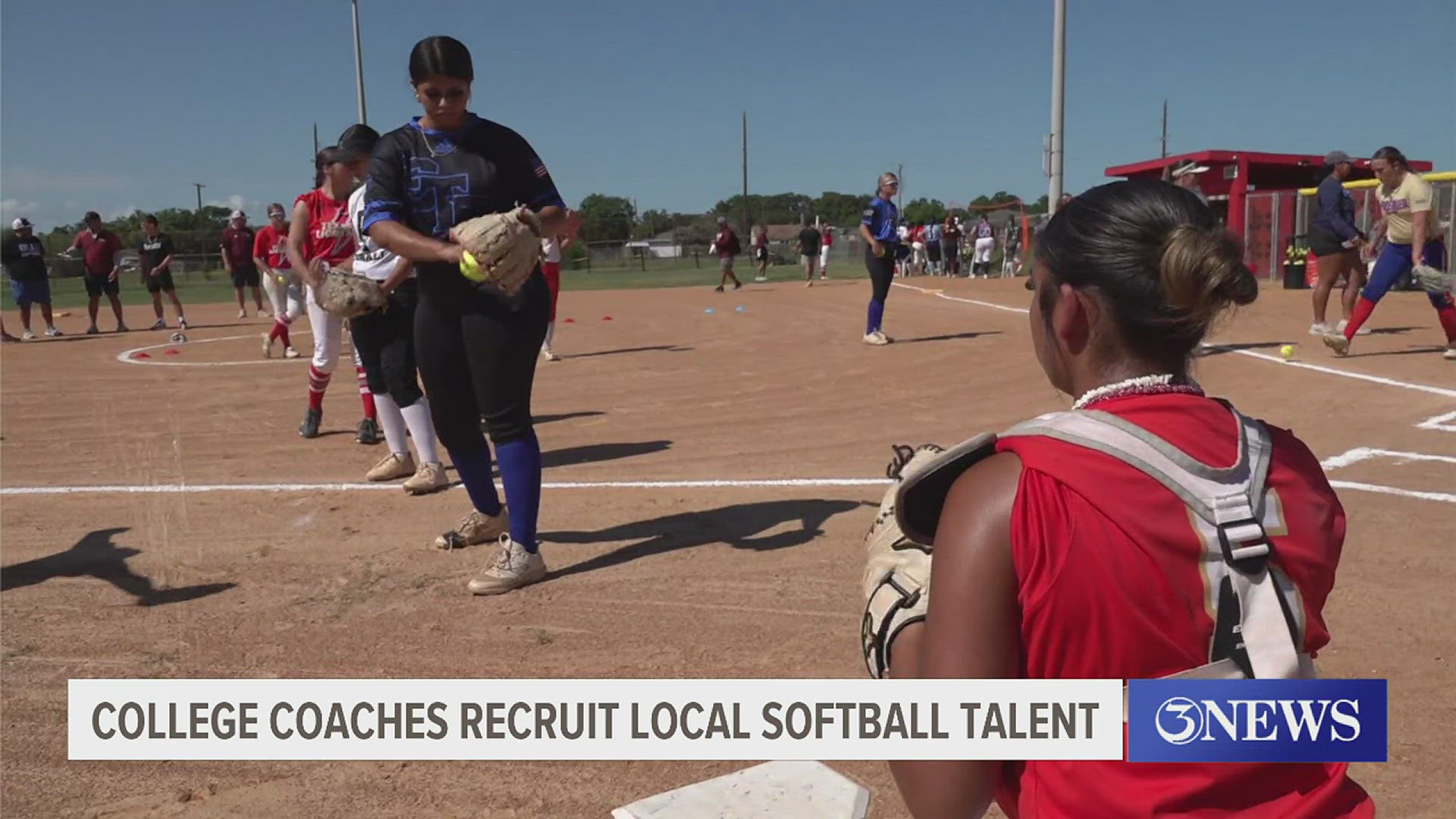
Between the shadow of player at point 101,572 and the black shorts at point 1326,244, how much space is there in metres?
10.9

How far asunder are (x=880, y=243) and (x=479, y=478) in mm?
8350

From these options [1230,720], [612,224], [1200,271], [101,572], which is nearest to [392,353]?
[101,572]

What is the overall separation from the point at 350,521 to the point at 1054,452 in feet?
15.7

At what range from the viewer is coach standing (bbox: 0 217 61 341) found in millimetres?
16234

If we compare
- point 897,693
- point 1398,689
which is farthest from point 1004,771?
point 1398,689

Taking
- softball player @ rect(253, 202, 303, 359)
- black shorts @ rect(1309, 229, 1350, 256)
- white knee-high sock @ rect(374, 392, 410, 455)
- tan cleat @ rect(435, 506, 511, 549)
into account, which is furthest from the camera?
softball player @ rect(253, 202, 303, 359)

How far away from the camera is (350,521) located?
5516 mm

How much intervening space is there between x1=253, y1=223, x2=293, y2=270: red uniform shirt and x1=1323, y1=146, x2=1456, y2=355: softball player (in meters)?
11.3

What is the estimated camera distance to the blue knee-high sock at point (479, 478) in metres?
4.90

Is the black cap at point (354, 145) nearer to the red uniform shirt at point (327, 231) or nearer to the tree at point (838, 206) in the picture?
the red uniform shirt at point (327, 231)

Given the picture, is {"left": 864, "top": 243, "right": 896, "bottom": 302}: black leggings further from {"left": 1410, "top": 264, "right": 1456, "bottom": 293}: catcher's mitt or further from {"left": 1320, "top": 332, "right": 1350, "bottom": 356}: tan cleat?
A: {"left": 1410, "top": 264, "right": 1456, "bottom": 293}: catcher's mitt

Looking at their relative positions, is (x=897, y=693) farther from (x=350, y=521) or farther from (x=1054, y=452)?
(x=350, y=521)

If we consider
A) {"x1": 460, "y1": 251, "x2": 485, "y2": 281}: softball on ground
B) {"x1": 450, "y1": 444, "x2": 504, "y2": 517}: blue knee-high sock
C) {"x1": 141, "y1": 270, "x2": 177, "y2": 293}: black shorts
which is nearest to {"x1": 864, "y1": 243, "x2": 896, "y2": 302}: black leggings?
{"x1": 450, "y1": 444, "x2": 504, "y2": 517}: blue knee-high sock

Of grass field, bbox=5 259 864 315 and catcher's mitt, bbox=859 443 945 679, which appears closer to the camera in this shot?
catcher's mitt, bbox=859 443 945 679
